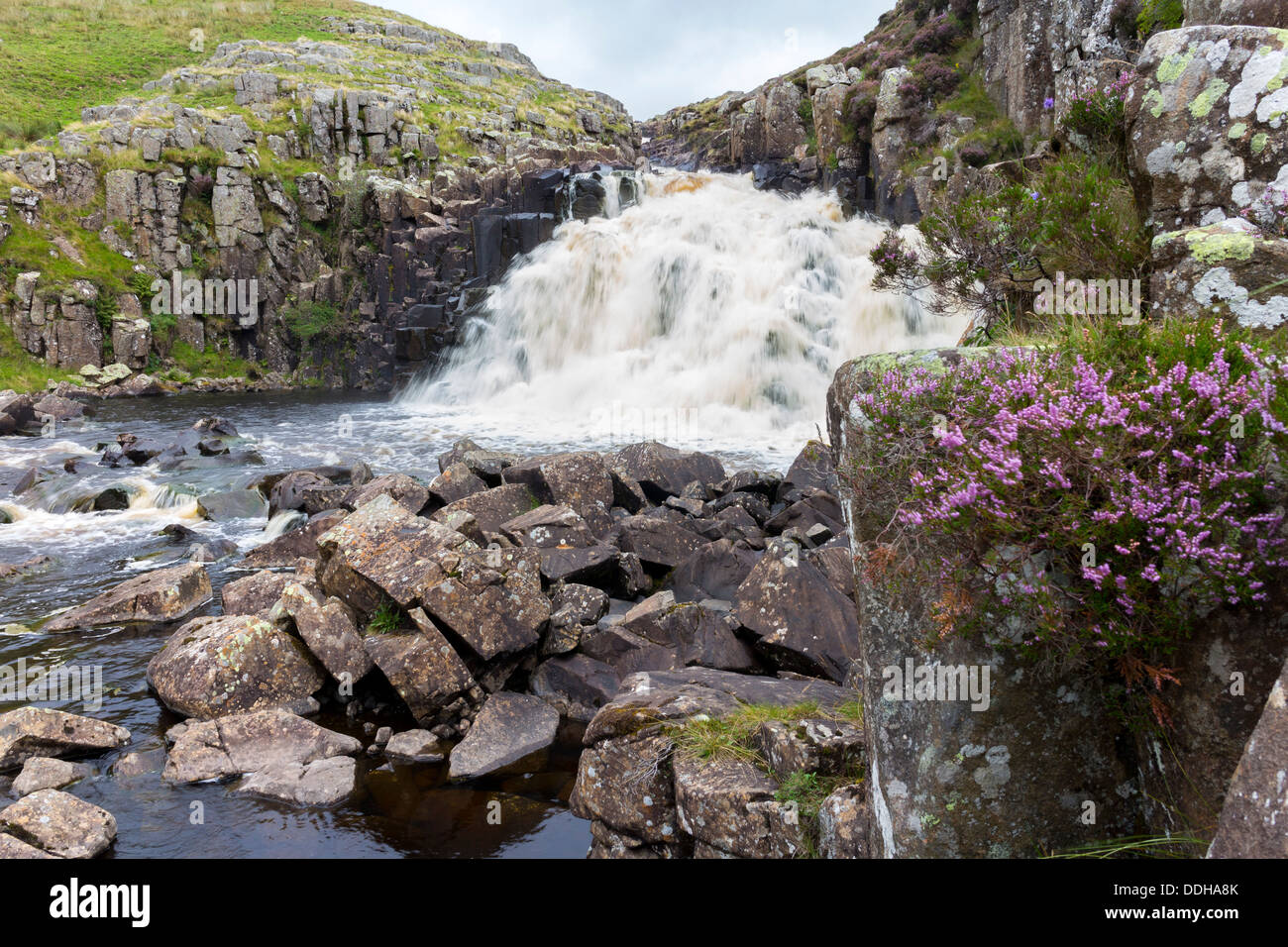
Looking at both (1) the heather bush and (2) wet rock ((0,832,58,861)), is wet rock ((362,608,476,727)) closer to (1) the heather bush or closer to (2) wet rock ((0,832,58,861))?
(2) wet rock ((0,832,58,861))

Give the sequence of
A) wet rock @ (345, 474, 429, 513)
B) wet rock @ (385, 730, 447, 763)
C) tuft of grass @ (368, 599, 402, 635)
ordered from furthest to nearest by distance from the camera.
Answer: wet rock @ (345, 474, 429, 513)
tuft of grass @ (368, 599, 402, 635)
wet rock @ (385, 730, 447, 763)

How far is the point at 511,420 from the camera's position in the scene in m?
29.7

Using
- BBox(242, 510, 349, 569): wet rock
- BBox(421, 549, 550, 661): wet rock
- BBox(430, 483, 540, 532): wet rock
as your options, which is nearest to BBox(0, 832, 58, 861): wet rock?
BBox(421, 549, 550, 661): wet rock

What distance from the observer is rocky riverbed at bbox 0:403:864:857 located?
217 inches

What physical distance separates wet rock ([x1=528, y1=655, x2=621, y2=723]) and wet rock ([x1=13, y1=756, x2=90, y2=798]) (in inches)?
181

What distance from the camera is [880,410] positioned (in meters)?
4.08

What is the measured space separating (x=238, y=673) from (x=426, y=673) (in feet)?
7.72

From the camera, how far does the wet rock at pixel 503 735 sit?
7793 mm

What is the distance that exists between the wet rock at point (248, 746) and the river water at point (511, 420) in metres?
0.23

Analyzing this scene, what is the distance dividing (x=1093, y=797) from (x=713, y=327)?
85.3 feet
